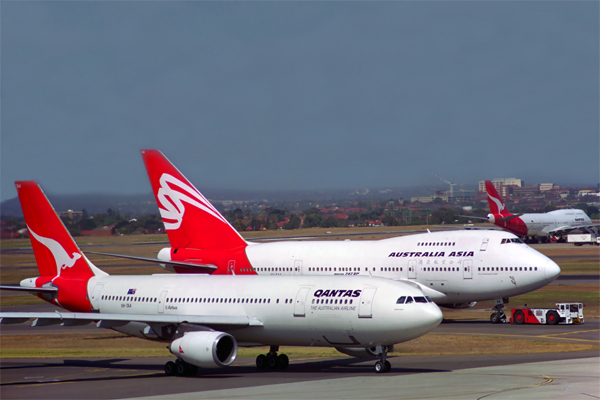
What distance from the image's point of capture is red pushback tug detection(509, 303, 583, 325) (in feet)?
172

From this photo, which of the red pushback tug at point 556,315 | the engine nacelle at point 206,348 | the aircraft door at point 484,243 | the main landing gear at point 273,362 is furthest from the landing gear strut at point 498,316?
the engine nacelle at point 206,348

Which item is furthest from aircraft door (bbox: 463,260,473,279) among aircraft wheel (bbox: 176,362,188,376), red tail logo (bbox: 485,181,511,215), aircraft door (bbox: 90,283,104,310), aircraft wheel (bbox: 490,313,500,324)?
red tail logo (bbox: 485,181,511,215)

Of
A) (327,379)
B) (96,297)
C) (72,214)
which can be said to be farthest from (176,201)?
(327,379)

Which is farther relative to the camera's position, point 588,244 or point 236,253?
point 588,244

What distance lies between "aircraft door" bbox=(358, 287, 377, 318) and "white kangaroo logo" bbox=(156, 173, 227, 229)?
1125 inches

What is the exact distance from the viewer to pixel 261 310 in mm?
35781

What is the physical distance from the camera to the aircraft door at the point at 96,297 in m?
40.3

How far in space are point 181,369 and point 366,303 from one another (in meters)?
9.50

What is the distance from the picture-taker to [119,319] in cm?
3459

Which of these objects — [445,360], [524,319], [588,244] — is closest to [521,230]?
[588,244]

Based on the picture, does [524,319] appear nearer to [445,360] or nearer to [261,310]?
[445,360]

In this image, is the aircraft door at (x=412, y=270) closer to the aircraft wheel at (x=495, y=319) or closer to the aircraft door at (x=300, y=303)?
the aircraft wheel at (x=495, y=319)

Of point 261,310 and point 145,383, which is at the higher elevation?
point 261,310

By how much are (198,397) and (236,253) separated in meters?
30.1
